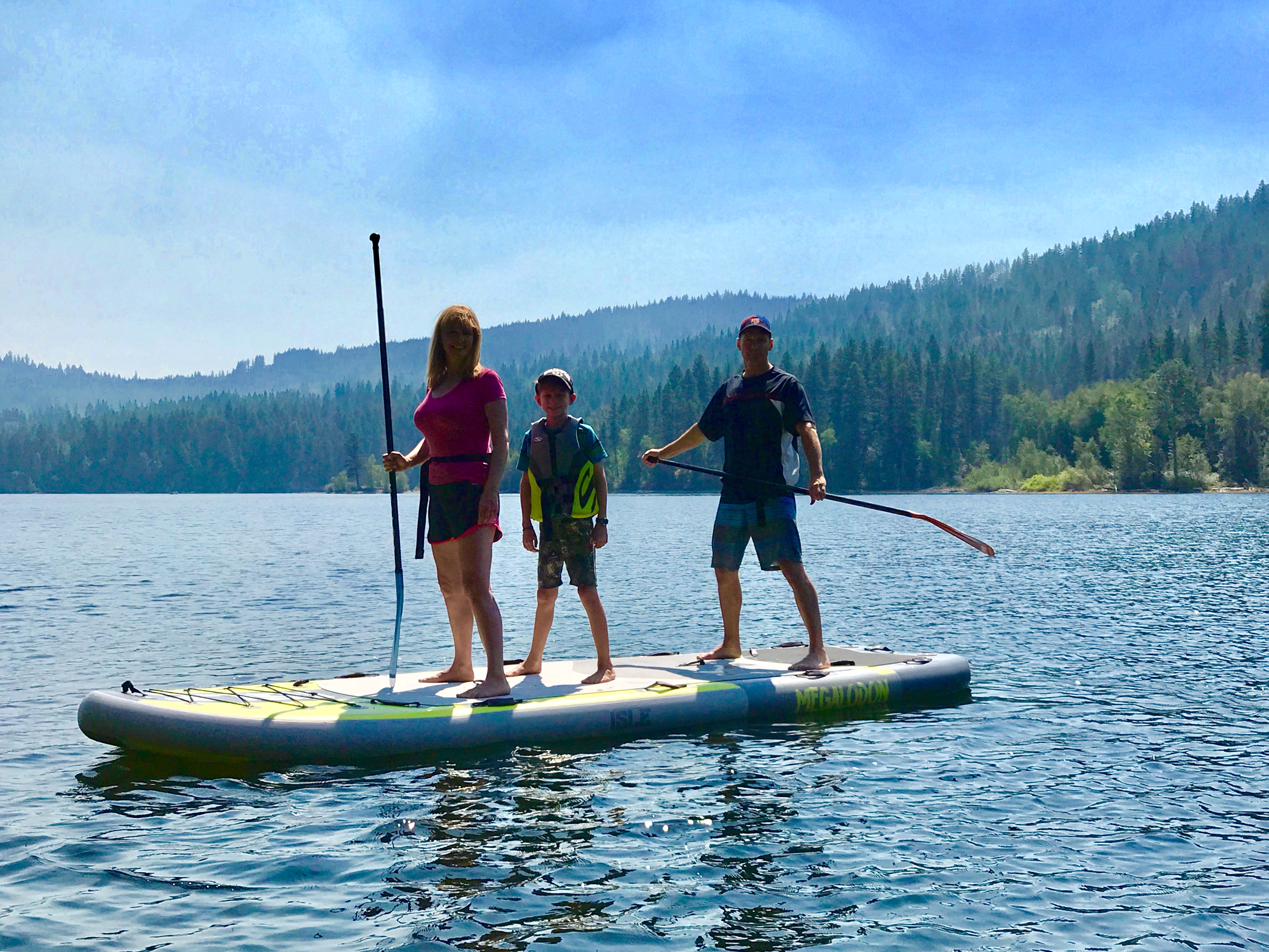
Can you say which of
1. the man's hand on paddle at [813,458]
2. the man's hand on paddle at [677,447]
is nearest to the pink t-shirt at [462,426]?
the man's hand on paddle at [677,447]

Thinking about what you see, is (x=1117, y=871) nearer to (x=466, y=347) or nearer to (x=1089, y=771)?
(x=1089, y=771)

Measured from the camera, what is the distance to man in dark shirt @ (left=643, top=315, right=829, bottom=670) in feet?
30.0

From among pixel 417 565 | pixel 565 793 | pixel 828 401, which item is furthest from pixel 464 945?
pixel 828 401

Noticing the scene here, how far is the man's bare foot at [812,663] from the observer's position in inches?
371

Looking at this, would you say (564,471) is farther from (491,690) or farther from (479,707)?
(479,707)

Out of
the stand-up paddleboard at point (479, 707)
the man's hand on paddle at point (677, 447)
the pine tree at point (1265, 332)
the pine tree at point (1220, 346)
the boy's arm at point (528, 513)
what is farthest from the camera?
the pine tree at point (1220, 346)

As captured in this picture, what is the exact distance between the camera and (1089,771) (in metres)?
7.62

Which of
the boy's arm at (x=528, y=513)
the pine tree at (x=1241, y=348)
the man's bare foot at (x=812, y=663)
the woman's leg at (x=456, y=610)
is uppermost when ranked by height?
the pine tree at (x=1241, y=348)

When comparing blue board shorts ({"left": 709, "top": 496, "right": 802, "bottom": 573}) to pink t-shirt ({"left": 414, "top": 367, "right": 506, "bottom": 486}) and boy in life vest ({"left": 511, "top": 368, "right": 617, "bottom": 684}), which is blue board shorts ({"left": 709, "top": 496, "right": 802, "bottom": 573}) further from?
pink t-shirt ({"left": 414, "top": 367, "right": 506, "bottom": 486})

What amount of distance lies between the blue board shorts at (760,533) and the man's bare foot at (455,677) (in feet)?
7.63

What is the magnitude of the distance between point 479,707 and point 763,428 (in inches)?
135

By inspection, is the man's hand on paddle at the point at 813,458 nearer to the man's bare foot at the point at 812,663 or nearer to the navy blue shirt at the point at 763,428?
the navy blue shirt at the point at 763,428

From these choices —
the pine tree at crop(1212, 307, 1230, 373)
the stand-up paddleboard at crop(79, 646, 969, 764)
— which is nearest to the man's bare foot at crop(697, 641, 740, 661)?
the stand-up paddleboard at crop(79, 646, 969, 764)

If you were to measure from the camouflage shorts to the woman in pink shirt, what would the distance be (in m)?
0.84
